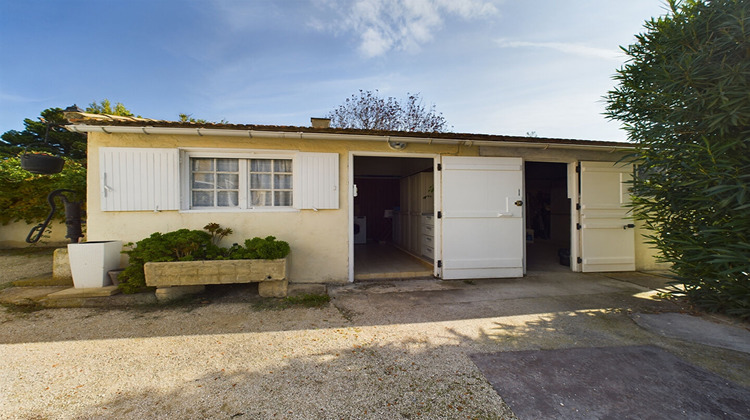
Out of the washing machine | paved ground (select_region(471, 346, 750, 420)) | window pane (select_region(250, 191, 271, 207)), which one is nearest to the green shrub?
window pane (select_region(250, 191, 271, 207))

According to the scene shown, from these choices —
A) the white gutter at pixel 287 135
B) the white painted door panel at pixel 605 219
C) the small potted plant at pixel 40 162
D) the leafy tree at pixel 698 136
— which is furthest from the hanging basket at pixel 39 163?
the white painted door panel at pixel 605 219

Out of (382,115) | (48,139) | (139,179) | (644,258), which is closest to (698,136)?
(644,258)

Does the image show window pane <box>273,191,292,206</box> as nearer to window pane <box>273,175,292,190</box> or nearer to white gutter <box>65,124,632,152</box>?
window pane <box>273,175,292,190</box>

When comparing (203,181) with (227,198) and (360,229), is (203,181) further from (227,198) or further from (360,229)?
(360,229)

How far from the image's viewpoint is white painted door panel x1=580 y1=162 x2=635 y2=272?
17.8 ft

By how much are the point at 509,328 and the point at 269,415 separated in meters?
2.44

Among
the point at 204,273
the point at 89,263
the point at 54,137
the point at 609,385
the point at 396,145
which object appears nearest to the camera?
the point at 609,385

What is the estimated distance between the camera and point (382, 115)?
47.6ft

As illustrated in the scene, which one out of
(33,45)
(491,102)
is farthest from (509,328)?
(33,45)

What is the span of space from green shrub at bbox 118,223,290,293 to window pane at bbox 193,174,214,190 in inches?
32.8

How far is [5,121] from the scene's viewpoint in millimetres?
12898

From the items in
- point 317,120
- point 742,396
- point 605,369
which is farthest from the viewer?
point 317,120

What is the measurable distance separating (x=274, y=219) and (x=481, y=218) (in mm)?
3509

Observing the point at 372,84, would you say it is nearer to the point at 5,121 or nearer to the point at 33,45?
the point at 33,45
